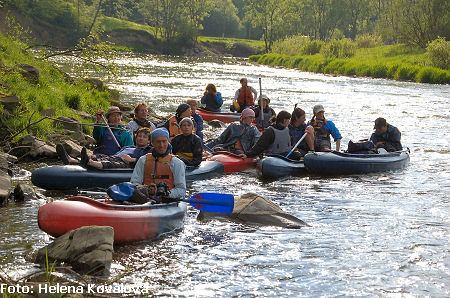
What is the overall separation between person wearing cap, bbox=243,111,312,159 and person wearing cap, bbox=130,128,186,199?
4577mm

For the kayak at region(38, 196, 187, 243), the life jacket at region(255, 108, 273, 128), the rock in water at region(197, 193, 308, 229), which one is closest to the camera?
the kayak at region(38, 196, 187, 243)

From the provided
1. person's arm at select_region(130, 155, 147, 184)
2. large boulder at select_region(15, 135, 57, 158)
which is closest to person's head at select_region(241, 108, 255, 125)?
large boulder at select_region(15, 135, 57, 158)

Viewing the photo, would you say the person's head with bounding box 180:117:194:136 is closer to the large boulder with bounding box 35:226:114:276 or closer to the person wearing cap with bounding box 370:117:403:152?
the large boulder with bounding box 35:226:114:276

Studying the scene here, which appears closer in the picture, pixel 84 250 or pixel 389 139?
pixel 84 250

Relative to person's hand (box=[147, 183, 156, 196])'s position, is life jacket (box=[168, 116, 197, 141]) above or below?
above

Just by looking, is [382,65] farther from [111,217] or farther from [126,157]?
[111,217]

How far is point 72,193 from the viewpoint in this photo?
10695mm

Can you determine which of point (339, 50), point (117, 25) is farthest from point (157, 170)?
point (117, 25)

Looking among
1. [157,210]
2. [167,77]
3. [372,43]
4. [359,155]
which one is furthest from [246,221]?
[372,43]

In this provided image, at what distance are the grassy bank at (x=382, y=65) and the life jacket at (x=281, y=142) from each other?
25.9 m

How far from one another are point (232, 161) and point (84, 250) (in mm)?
6276

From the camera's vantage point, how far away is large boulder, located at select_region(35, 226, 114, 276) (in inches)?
274

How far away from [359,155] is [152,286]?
754cm

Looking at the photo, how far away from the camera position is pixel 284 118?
13.1m
